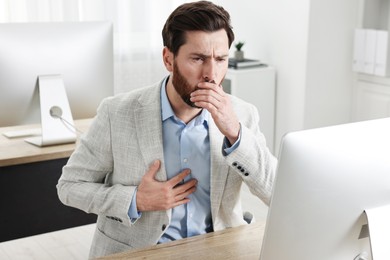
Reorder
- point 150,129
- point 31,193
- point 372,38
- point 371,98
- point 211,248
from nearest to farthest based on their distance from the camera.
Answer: point 211,248
point 150,129
point 31,193
point 372,38
point 371,98

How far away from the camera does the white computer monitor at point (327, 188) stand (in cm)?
140

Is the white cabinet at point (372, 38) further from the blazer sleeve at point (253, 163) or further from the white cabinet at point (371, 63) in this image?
the blazer sleeve at point (253, 163)

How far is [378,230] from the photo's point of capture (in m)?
1.45

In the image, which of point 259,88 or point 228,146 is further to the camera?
point 259,88

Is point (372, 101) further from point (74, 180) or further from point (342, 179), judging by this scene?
point (342, 179)

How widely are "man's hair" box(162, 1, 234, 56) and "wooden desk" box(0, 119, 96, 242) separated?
99 centimetres

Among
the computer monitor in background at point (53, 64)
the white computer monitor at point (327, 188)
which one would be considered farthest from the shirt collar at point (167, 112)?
the computer monitor in background at point (53, 64)

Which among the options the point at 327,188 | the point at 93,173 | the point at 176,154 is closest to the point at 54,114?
the point at 93,173

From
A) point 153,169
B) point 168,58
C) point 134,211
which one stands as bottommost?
point 134,211

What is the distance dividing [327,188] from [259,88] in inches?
139

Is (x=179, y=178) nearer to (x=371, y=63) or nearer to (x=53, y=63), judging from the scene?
(x=53, y=63)

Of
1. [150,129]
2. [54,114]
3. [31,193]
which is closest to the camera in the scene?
[150,129]

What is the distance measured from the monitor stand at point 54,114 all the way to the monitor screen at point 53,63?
3 centimetres

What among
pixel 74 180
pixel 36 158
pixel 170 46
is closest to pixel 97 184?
pixel 74 180
